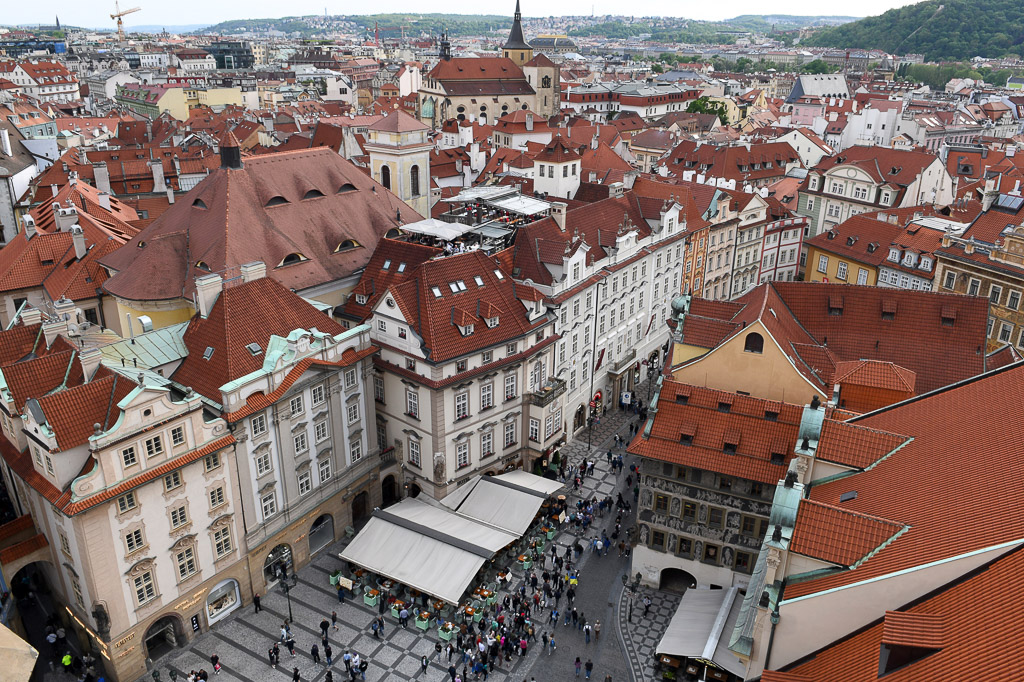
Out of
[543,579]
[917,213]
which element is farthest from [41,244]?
[917,213]

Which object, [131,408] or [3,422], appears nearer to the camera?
[131,408]

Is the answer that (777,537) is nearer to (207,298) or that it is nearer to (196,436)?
(196,436)

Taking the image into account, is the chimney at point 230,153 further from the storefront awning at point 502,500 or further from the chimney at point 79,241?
the storefront awning at point 502,500

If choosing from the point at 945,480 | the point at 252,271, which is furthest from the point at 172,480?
the point at 945,480

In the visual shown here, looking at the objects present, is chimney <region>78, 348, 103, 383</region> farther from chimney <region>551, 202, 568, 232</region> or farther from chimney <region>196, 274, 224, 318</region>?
chimney <region>551, 202, 568, 232</region>

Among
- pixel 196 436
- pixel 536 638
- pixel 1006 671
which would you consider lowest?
pixel 536 638

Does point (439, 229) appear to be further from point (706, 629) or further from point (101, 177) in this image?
point (101, 177)

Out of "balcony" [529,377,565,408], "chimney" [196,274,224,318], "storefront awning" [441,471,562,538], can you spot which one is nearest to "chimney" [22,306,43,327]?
"chimney" [196,274,224,318]
